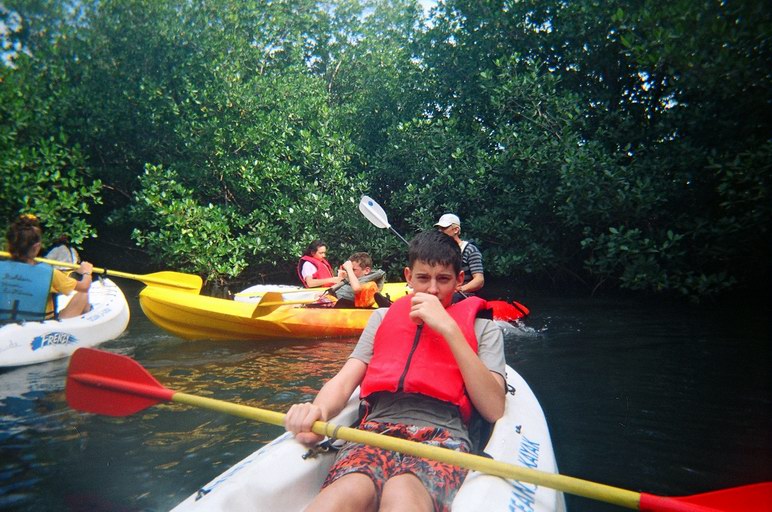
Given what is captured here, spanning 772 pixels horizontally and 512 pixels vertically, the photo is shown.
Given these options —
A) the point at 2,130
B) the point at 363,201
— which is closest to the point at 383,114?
the point at 363,201

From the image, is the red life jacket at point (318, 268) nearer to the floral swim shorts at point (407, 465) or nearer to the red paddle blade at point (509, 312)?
the red paddle blade at point (509, 312)

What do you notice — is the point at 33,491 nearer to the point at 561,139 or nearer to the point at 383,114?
the point at 561,139

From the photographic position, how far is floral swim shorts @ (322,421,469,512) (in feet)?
5.02

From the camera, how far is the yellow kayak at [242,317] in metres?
5.02

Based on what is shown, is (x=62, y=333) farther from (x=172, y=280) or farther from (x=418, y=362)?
(x=418, y=362)

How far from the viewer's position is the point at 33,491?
7.74 feet

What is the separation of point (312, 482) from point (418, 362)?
19.8 inches

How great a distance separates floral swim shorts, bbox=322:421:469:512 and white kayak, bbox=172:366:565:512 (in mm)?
58

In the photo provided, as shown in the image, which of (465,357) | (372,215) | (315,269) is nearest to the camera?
(465,357)

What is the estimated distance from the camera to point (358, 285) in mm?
5527

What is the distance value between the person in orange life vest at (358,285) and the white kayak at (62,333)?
219 cm

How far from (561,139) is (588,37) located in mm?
1837

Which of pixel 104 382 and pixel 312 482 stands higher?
pixel 104 382

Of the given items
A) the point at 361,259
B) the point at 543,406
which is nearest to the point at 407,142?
the point at 361,259
